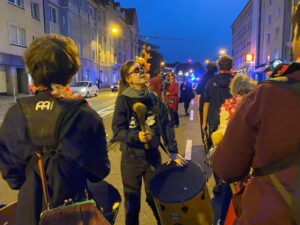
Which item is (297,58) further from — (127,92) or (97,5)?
(97,5)

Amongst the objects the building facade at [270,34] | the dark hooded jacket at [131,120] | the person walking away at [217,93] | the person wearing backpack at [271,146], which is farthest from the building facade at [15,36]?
the person wearing backpack at [271,146]

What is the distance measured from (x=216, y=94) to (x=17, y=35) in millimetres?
27408

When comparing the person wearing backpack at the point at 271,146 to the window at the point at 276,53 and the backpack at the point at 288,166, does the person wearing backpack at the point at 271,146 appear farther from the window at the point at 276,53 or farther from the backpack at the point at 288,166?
the window at the point at 276,53

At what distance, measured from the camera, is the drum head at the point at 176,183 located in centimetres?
274

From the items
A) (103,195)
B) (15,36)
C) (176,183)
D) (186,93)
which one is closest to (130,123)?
(176,183)

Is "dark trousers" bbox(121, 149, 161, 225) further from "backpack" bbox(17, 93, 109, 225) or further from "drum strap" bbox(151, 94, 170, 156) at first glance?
"backpack" bbox(17, 93, 109, 225)

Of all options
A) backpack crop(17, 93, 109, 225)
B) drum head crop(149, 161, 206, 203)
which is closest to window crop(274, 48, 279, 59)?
drum head crop(149, 161, 206, 203)

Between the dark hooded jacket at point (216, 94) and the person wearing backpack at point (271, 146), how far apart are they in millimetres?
3633

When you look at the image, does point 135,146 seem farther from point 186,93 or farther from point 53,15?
point 53,15

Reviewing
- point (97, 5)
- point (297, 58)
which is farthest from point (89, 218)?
point (97, 5)

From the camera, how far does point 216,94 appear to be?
5.16 metres

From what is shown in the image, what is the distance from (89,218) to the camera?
167 cm

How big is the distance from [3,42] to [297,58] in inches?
1106

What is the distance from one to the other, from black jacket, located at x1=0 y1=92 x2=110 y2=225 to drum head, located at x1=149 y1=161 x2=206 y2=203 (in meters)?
1.00
